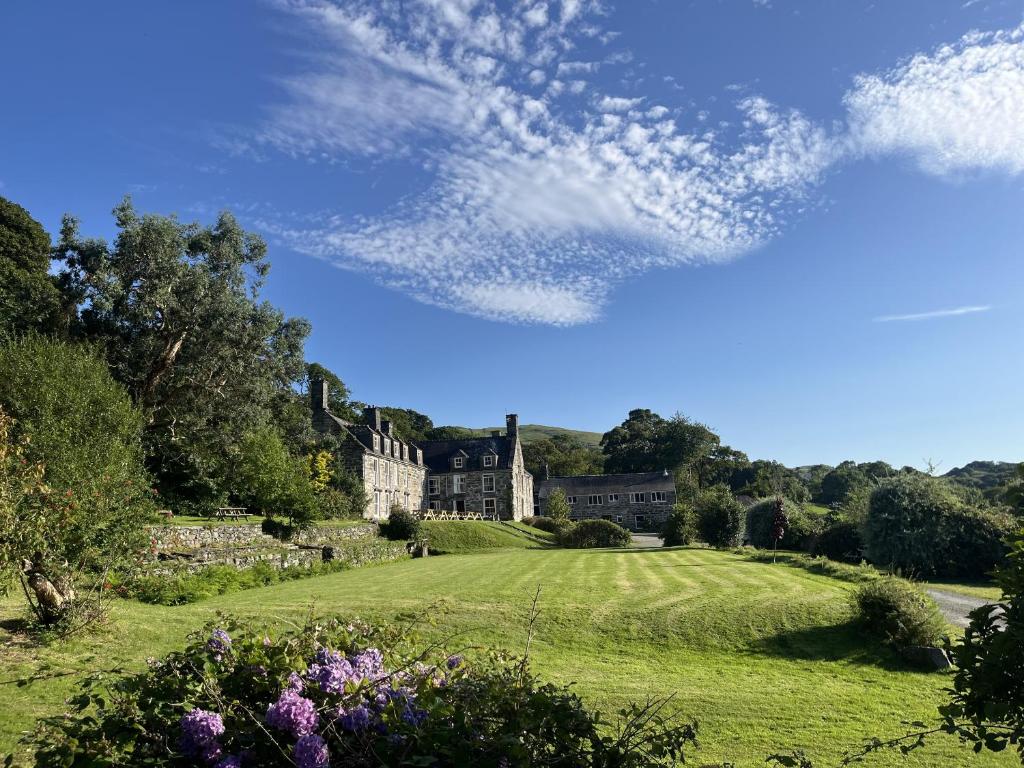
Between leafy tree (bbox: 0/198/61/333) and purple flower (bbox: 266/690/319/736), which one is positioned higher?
leafy tree (bbox: 0/198/61/333)

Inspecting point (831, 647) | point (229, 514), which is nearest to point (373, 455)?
point (229, 514)

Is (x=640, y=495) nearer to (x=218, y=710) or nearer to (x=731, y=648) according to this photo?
(x=731, y=648)

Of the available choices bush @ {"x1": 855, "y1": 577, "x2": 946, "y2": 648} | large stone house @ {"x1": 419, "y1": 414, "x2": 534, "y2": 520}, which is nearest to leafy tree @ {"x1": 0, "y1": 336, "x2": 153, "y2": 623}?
bush @ {"x1": 855, "y1": 577, "x2": 946, "y2": 648}

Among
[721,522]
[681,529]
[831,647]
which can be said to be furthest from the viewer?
[681,529]

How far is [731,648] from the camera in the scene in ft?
46.9

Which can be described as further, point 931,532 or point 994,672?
point 931,532

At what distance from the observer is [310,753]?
2.94 meters

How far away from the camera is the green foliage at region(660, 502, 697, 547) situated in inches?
1736

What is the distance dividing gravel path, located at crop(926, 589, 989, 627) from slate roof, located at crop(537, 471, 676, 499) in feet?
184

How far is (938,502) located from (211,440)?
36633 mm

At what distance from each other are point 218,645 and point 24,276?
4188 cm

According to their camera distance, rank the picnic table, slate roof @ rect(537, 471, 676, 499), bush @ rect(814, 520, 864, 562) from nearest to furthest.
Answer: the picnic table < bush @ rect(814, 520, 864, 562) < slate roof @ rect(537, 471, 676, 499)

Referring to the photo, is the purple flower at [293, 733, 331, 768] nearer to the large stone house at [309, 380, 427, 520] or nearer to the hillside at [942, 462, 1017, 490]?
the large stone house at [309, 380, 427, 520]

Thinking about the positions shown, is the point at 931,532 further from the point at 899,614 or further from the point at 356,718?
the point at 356,718
